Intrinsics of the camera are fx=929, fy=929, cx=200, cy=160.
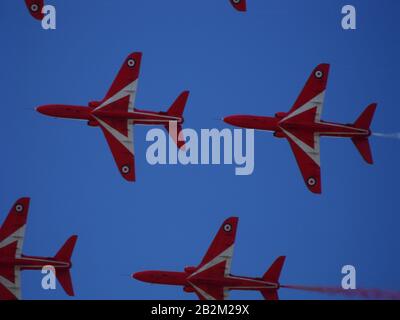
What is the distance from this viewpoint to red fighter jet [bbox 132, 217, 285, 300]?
24.9 ft

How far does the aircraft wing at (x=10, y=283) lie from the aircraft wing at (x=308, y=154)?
8.24 ft

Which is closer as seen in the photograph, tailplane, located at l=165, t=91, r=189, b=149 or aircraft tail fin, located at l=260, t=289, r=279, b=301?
aircraft tail fin, located at l=260, t=289, r=279, b=301

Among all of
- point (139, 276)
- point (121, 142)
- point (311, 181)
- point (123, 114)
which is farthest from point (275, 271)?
point (123, 114)

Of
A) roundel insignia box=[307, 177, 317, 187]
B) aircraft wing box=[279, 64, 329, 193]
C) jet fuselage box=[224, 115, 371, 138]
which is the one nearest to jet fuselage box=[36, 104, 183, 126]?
jet fuselage box=[224, 115, 371, 138]

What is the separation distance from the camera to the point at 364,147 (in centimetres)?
765

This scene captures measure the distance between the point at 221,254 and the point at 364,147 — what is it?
4.83 ft

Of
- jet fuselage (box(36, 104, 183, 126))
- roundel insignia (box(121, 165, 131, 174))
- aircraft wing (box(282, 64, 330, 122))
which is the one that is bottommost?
roundel insignia (box(121, 165, 131, 174))

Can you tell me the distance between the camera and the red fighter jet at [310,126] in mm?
7648

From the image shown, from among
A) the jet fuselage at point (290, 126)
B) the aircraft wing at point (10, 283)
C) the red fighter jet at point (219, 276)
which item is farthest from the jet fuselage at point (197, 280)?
the jet fuselage at point (290, 126)

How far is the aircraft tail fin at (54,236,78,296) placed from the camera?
7.62 metres

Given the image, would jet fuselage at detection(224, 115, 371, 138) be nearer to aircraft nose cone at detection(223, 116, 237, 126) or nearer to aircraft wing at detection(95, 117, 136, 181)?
aircraft nose cone at detection(223, 116, 237, 126)

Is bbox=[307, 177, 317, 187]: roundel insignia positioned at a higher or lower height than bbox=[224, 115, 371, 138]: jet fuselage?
lower

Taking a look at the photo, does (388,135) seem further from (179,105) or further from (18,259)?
(18,259)

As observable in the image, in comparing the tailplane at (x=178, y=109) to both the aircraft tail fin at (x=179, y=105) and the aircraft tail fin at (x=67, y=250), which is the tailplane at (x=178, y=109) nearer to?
the aircraft tail fin at (x=179, y=105)
